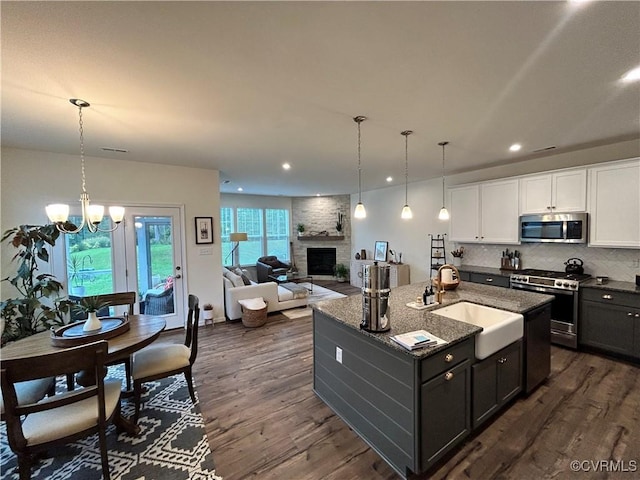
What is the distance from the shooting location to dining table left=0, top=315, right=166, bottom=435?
206cm

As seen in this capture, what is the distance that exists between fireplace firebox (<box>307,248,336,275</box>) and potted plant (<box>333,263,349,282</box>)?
0.33 m

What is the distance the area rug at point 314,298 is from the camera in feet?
17.4

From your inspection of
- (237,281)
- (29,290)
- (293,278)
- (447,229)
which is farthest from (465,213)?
(29,290)

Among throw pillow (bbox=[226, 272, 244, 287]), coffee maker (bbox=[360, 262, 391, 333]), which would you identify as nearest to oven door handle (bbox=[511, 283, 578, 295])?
coffee maker (bbox=[360, 262, 391, 333])

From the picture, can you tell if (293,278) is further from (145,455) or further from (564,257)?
(145,455)

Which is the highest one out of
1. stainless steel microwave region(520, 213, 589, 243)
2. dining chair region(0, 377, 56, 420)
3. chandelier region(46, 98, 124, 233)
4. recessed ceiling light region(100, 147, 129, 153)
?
recessed ceiling light region(100, 147, 129, 153)

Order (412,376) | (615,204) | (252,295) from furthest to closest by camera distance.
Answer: (252,295) → (615,204) → (412,376)

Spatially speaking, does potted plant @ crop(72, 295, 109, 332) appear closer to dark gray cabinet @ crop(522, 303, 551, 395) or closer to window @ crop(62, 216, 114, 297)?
window @ crop(62, 216, 114, 297)

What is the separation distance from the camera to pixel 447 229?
5.61 meters

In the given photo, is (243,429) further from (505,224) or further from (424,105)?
(505,224)

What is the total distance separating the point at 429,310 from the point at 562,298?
2382 millimetres

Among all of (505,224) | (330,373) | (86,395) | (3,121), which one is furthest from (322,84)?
(505,224)

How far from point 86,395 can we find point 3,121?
2.63 m

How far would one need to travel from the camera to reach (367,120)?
2664mm
